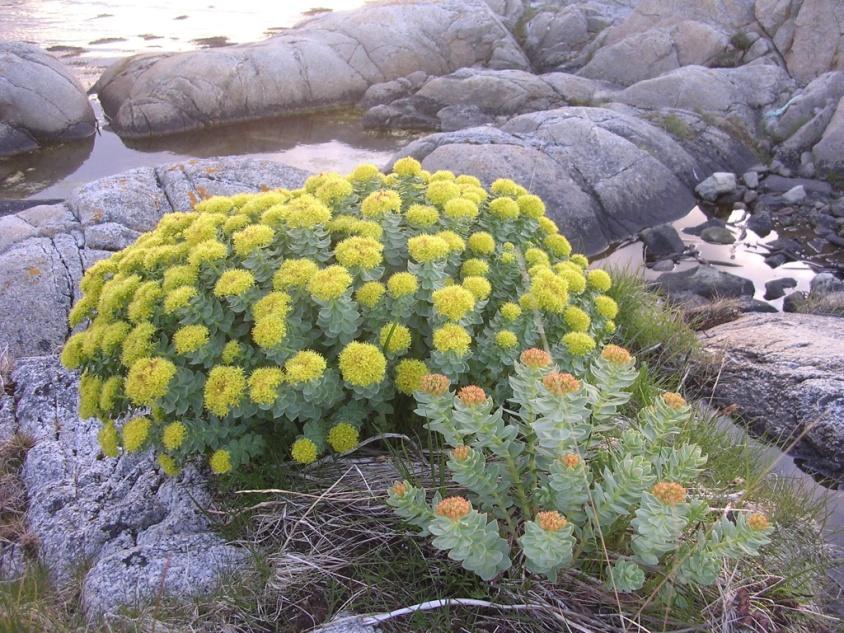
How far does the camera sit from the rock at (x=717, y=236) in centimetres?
813

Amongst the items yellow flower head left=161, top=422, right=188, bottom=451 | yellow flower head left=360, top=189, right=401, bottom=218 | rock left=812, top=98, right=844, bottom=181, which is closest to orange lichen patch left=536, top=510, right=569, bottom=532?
yellow flower head left=161, top=422, right=188, bottom=451

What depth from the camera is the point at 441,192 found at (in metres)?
3.00

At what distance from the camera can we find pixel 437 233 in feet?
9.53

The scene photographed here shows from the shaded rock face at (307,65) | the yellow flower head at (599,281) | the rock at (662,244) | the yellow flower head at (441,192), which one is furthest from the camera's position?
the shaded rock face at (307,65)

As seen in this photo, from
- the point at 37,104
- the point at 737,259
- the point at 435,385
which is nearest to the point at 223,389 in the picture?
the point at 435,385

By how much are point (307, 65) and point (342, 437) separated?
11.9 m

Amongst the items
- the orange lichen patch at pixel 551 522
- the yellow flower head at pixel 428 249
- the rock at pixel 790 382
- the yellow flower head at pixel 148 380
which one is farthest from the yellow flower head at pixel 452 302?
the rock at pixel 790 382

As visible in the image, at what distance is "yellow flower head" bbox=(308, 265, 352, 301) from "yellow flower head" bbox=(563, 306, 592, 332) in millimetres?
927

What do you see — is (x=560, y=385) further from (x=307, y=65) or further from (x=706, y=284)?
(x=307, y=65)

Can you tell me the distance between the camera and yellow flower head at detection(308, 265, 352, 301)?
2.40 m

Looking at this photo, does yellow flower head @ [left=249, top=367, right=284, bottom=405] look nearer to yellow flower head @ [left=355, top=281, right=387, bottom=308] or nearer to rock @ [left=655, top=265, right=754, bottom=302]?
yellow flower head @ [left=355, top=281, right=387, bottom=308]

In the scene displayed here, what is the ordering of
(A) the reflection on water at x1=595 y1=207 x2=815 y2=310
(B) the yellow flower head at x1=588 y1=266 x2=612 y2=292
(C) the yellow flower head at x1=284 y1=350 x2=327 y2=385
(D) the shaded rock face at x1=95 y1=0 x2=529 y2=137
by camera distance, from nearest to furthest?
(C) the yellow flower head at x1=284 y1=350 x2=327 y2=385 < (B) the yellow flower head at x1=588 y1=266 x2=612 y2=292 < (A) the reflection on water at x1=595 y1=207 x2=815 y2=310 < (D) the shaded rock face at x1=95 y1=0 x2=529 y2=137

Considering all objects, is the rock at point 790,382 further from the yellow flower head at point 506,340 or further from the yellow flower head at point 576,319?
the yellow flower head at point 506,340

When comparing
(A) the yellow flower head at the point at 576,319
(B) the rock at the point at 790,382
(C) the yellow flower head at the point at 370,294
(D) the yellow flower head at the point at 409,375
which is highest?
(C) the yellow flower head at the point at 370,294
